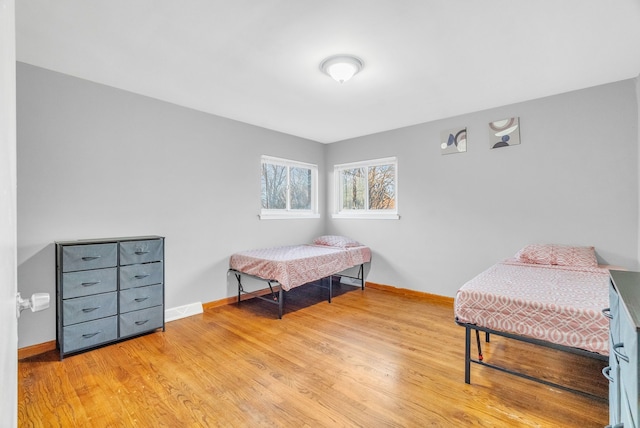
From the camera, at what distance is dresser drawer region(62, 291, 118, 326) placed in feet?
7.87

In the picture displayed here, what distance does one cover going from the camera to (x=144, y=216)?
3.11 meters

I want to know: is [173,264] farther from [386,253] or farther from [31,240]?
[386,253]

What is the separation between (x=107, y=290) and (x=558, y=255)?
4.13 meters

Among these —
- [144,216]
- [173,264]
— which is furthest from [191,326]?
[144,216]

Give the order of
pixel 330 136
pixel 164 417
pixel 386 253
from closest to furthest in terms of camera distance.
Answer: pixel 164 417, pixel 386 253, pixel 330 136

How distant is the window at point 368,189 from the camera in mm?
4482

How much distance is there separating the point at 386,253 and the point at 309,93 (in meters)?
2.54

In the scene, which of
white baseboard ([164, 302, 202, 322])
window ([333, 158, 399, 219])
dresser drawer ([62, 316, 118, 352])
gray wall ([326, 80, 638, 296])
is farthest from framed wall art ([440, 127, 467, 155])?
dresser drawer ([62, 316, 118, 352])

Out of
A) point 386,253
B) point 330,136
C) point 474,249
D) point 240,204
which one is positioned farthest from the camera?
point 330,136

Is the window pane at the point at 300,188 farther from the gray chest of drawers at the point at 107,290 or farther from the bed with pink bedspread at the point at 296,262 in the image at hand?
the gray chest of drawers at the point at 107,290

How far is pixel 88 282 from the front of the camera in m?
2.49

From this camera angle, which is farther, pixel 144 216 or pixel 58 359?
pixel 144 216

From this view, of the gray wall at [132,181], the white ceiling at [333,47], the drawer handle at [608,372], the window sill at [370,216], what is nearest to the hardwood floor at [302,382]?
the drawer handle at [608,372]

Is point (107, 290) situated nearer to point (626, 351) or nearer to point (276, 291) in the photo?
point (276, 291)
